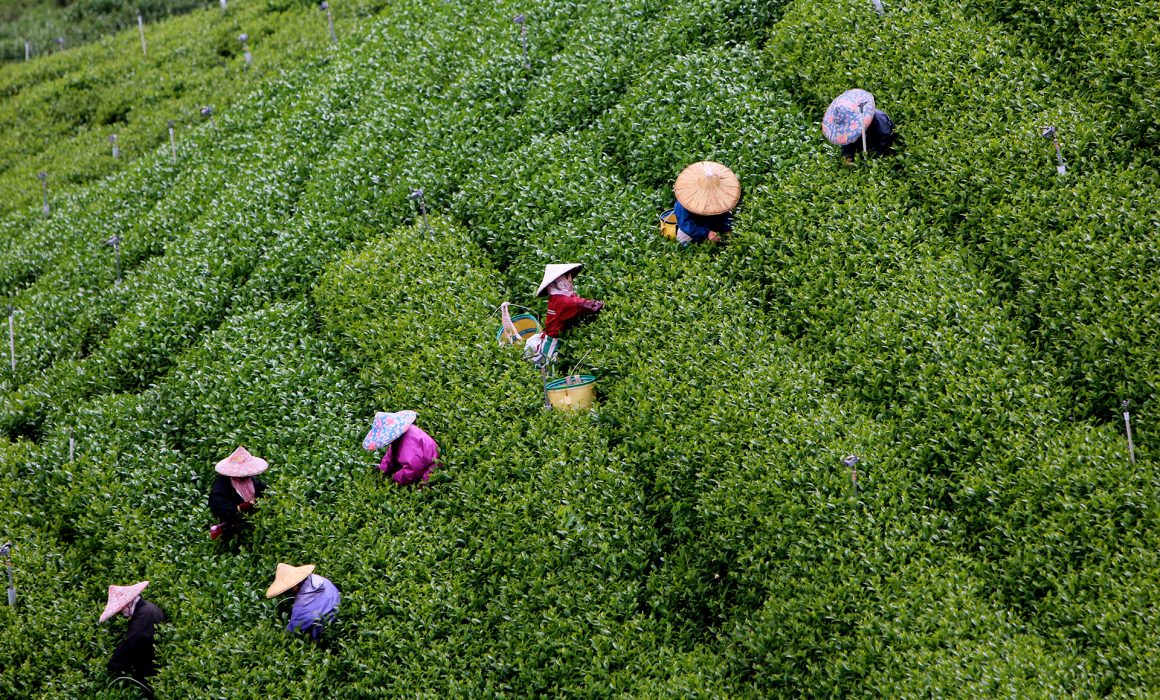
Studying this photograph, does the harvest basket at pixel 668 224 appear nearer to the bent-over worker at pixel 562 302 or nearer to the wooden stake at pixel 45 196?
the bent-over worker at pixel 562 302

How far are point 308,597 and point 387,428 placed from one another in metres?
2.08

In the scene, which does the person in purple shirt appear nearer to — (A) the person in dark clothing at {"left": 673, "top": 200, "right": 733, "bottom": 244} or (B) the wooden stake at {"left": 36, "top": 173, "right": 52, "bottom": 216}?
(A) the person in dark clothing at {"left": 673, "top": 200, "right": 733, "bottom": 244}

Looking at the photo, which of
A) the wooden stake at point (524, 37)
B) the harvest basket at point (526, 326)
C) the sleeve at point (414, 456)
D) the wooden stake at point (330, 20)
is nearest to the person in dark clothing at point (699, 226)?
the harvest basket at point (526, 326)

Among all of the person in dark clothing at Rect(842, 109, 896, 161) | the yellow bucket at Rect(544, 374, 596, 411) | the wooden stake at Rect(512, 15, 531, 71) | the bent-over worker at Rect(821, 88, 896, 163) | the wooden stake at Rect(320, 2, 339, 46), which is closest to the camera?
the yellow bucket at Rect(544, 374, 596, 411)

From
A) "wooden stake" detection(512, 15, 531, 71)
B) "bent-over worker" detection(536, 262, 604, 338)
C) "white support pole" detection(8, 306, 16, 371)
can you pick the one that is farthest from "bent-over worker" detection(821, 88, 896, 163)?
"white support pole" detection(8, 306, 16, 371)

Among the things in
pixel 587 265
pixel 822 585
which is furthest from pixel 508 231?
pixel 822 585

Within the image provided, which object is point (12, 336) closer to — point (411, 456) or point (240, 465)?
point (240, 465)

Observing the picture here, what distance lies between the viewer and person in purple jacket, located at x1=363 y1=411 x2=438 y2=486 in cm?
1047

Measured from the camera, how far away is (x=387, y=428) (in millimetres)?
10508

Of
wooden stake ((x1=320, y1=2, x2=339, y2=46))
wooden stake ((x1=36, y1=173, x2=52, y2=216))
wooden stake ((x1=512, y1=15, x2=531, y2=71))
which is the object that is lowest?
wooden stake ((x1=36, y1=173, x2=52, y2=216))

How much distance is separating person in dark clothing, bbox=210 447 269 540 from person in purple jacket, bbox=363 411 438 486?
1.46 m

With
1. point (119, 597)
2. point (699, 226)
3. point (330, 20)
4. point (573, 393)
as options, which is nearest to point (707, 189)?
point (699, 226)

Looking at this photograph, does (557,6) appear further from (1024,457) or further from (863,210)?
(1024,457)

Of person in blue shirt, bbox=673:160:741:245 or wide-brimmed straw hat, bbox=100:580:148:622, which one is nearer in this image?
wide-brimmed straw hat, bbox=100:580:148:622
